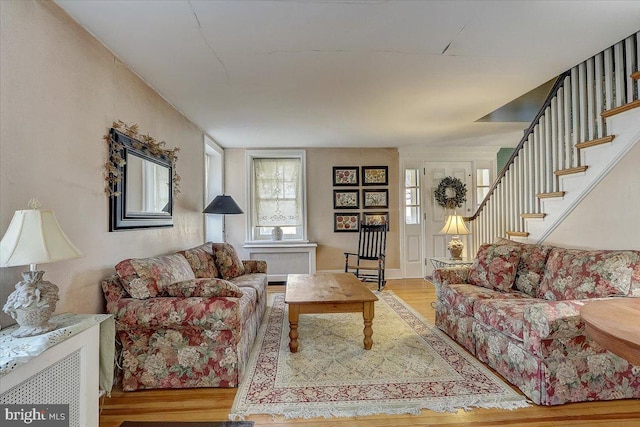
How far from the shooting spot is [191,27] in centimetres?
204

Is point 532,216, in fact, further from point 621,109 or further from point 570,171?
point 621,109

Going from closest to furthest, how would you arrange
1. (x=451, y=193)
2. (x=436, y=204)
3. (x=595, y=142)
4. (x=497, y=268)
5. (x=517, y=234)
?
(x=595, y=142), (x=497, y=268), (x=517, y=234), (x=451, y=193), (x=436, y=204)

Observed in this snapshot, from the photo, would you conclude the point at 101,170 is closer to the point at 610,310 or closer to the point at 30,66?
the point at 30,66

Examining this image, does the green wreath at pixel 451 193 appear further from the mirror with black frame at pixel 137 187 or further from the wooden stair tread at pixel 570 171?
the mirror with black frame at pixel 137 187

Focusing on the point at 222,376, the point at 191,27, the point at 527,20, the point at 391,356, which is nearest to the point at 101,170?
the point at 191,27

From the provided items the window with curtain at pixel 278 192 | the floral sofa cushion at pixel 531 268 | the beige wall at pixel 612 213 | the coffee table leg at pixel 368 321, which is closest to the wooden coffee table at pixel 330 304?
the coffee table leg at pixel 368 321

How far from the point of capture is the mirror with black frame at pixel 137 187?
239 cm

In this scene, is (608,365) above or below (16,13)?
below

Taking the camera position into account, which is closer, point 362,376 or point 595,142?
point 362,376

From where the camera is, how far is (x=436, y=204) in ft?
18.8

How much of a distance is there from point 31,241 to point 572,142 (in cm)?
392

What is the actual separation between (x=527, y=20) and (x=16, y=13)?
2.80m

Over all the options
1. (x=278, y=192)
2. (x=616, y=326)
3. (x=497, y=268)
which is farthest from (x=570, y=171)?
(x=278, y=192)

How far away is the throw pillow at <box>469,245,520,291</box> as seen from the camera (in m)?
2.96
